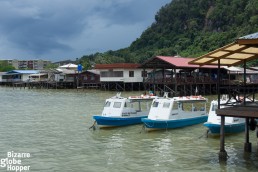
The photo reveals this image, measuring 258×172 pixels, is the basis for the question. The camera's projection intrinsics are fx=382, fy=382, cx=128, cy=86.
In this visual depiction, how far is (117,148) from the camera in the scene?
18.0 metres

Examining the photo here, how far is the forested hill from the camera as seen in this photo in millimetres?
98512

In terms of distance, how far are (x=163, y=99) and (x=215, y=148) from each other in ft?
19.5

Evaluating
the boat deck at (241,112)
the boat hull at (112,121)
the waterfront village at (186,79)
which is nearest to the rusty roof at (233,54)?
the waterfront village at (186,79)

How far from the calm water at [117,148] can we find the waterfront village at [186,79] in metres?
0.94

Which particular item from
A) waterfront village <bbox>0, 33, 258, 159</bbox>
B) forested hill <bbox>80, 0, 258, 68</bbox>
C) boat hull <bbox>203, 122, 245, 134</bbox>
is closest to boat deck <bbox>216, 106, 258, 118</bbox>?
waterfront village <bbox>0, 33, 258, 159</bbox>

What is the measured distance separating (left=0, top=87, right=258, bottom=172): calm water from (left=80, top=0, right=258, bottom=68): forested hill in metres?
73.2

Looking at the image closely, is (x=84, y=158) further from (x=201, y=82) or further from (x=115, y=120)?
(x=201, y=82)

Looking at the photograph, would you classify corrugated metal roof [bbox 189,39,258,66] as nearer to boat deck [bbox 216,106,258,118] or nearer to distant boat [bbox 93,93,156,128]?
boat deck [bbox 216,106,258,118]

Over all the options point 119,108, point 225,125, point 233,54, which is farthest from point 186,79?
point 233,54

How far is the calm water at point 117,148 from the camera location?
14.8m

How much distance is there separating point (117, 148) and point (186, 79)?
103 feet

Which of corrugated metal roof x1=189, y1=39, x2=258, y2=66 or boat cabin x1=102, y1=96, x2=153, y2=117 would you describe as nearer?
corrugated metal roof x1=189, y1=39, x2=258, y2=66

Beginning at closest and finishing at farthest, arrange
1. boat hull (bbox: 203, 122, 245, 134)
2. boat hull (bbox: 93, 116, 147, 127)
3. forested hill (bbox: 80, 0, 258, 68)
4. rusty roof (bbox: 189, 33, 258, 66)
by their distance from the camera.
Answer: rusty roof (bbox: 189, 33, 258, 66), boat hull (bbox: 203, 122, 245, 134), boat hull (bbox: 93, 116, 147, 127), forested hill (bbox: 80, 0, 258, 68)

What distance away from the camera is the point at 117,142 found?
1942 centimetres
